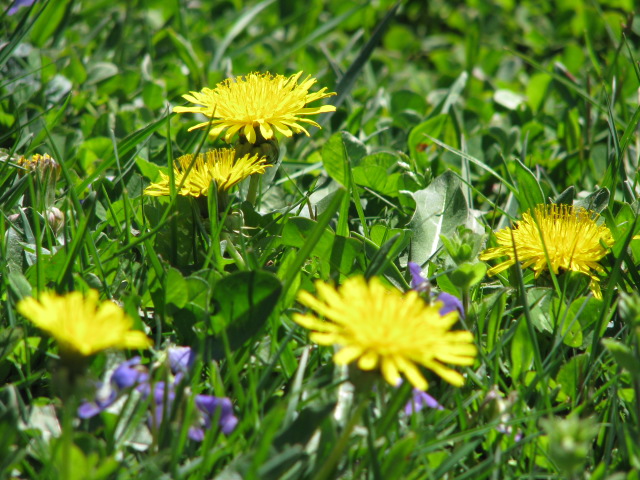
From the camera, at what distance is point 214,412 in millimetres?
1247

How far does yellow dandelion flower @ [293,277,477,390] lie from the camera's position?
1.07 metres

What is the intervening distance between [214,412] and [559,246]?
0.89 meters

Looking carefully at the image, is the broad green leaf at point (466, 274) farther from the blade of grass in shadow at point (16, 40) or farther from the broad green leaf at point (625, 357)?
the blade of grass in shadow at point (16, 40)

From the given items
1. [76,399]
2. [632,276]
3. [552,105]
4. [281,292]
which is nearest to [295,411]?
[281,292]

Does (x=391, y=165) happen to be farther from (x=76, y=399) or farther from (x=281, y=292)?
(x=76, y=399)

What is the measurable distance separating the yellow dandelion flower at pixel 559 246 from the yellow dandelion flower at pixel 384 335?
1.89 ft

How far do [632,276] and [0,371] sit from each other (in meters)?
1.40

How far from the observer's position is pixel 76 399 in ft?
3.37

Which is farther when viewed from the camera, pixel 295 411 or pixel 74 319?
pixel 295 411

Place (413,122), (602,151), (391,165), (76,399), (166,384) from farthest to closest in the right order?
(413,122) → (602,151) → (391,165) → (166,384) → (76,399)

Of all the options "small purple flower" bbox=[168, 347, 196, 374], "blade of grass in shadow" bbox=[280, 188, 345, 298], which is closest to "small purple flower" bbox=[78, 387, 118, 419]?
"small purple flower" bbox=[168, 347, 196, 374]

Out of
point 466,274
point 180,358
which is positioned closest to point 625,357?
point 466,274

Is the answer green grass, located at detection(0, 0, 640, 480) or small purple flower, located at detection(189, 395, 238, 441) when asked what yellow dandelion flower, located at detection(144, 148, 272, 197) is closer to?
green grass, located at detection(0, 0, 640, 480)

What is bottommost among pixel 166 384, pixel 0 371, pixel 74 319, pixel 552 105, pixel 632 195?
pixel 552 105
